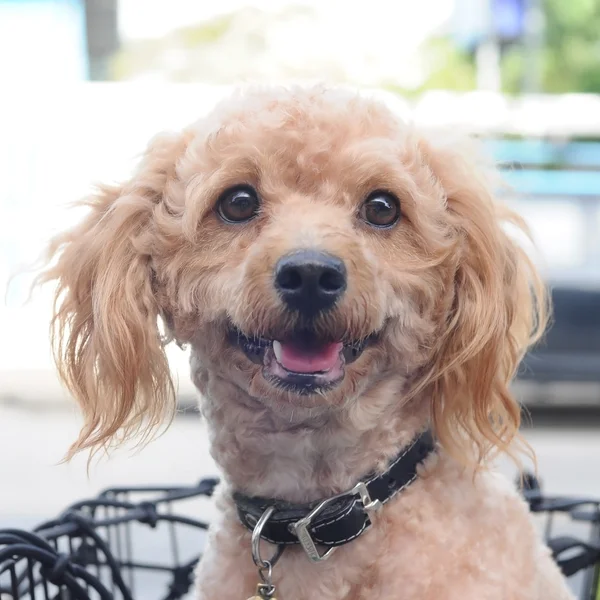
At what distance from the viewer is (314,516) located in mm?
1022

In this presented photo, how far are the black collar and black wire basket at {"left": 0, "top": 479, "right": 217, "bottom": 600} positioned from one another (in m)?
0.29

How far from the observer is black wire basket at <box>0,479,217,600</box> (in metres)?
1.17

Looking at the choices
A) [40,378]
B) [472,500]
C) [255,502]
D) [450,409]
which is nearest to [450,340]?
[450,409]

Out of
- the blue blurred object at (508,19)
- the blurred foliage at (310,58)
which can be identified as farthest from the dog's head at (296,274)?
the blue blurred object at (508,19)

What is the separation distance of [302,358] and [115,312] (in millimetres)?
252

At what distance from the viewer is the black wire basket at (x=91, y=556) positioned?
1.17 metres

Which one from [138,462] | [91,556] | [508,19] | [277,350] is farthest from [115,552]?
[508,19]

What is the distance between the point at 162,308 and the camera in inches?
43.1

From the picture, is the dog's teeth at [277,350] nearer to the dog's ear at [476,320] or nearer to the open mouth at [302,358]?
the open mouth at [302,358]

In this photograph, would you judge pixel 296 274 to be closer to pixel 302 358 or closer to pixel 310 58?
pixel 302 358

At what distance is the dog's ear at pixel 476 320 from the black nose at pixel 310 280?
22 centimetres


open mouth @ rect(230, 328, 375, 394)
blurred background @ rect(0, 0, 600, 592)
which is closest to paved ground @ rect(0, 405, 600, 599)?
blurred background @ rect(0, 0, 600, 592)

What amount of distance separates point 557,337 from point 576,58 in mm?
5938

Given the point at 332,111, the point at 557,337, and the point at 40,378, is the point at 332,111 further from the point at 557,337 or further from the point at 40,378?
the point at 40,378
